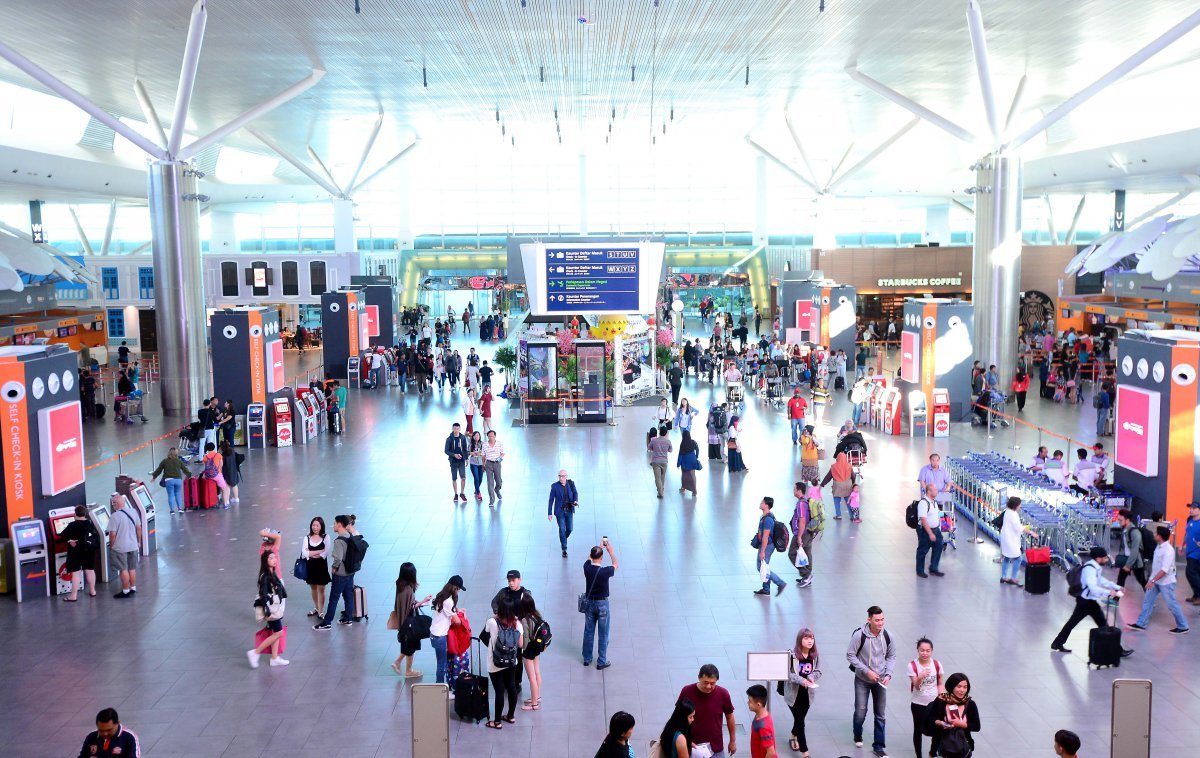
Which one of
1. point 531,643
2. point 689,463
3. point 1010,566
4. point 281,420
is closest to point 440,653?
point 531,643

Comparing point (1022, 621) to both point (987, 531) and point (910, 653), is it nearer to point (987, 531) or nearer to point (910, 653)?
point (910, 653)

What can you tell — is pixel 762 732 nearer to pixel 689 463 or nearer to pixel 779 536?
pixel 779 536

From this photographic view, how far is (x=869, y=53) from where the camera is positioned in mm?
27531

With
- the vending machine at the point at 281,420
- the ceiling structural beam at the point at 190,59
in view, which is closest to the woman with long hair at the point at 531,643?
the vending machine at the point at 281,420

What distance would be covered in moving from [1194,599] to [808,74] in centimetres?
2291

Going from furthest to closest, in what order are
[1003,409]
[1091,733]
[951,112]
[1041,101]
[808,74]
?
[951,112] < [1041,101] < [808,74] < [1003,409] < [1091,733]

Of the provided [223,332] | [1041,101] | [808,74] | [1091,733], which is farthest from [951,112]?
[1091,733]

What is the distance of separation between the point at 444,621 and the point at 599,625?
1.48m

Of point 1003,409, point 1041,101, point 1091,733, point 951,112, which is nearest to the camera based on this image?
point 1091,733

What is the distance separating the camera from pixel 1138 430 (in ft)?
47.4

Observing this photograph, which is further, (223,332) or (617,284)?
(617,284)

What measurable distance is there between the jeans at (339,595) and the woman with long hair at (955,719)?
5902mm

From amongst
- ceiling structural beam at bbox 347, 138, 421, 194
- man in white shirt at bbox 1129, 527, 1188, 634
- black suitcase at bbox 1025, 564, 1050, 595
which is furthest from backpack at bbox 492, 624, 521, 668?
ceiling structural beam at bbox 347, 138, 421, 194

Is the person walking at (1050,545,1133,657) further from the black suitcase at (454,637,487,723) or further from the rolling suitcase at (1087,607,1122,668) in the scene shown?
the black suitcase at (454,637,487,723)
